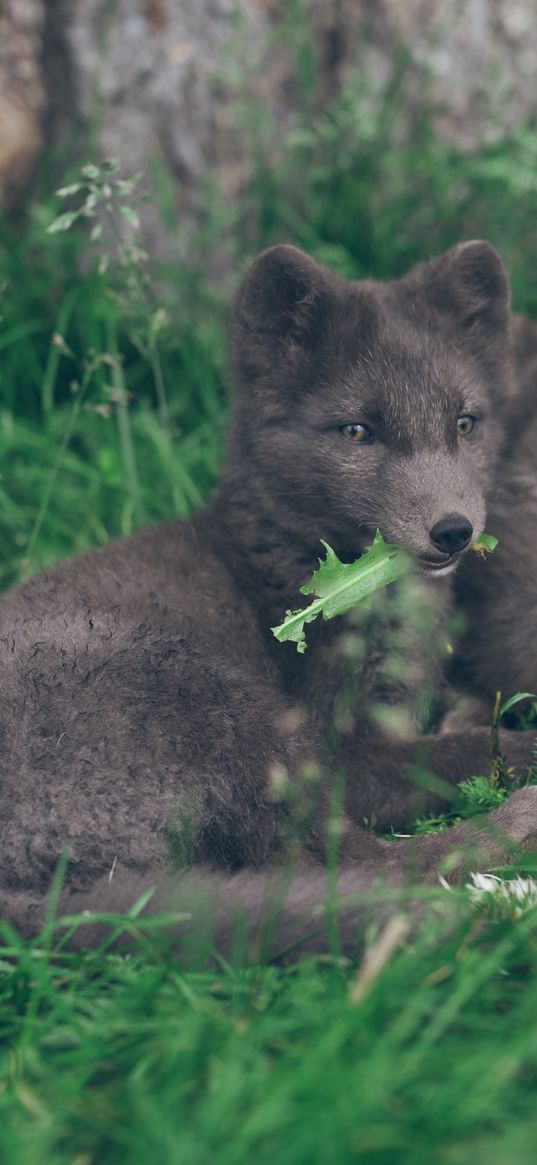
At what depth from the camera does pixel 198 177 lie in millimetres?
5531

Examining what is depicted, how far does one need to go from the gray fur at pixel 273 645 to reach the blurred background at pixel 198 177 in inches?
51.1

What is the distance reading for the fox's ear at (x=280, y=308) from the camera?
11.8ft

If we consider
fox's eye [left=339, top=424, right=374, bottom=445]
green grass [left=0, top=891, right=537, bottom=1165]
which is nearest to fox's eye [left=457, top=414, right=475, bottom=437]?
fox's eye [left=339, top=424, right=374, bottom=445]

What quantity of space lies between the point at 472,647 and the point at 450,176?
257 cm

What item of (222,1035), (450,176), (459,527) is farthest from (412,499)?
(450,176)

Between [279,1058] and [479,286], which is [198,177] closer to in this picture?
[479,286]

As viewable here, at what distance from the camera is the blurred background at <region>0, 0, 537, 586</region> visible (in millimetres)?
5145

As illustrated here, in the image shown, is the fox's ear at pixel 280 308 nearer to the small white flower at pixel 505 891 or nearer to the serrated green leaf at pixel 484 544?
the serrated green leaf at pixel 484 544

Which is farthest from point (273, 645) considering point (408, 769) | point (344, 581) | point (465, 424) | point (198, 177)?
point (198, 177)

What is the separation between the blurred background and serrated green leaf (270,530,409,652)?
1635mm

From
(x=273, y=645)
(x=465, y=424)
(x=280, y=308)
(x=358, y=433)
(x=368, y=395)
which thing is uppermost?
(x=280, y=308)

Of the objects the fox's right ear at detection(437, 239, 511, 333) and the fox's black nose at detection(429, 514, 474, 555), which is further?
the fox's right ear at detection(437, 239, 511, 333)

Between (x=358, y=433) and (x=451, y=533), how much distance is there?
1.64 ft

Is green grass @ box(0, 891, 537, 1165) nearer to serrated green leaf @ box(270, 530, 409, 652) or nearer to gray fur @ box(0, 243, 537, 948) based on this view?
gray fur @ box(0, 243, 537, 948)
